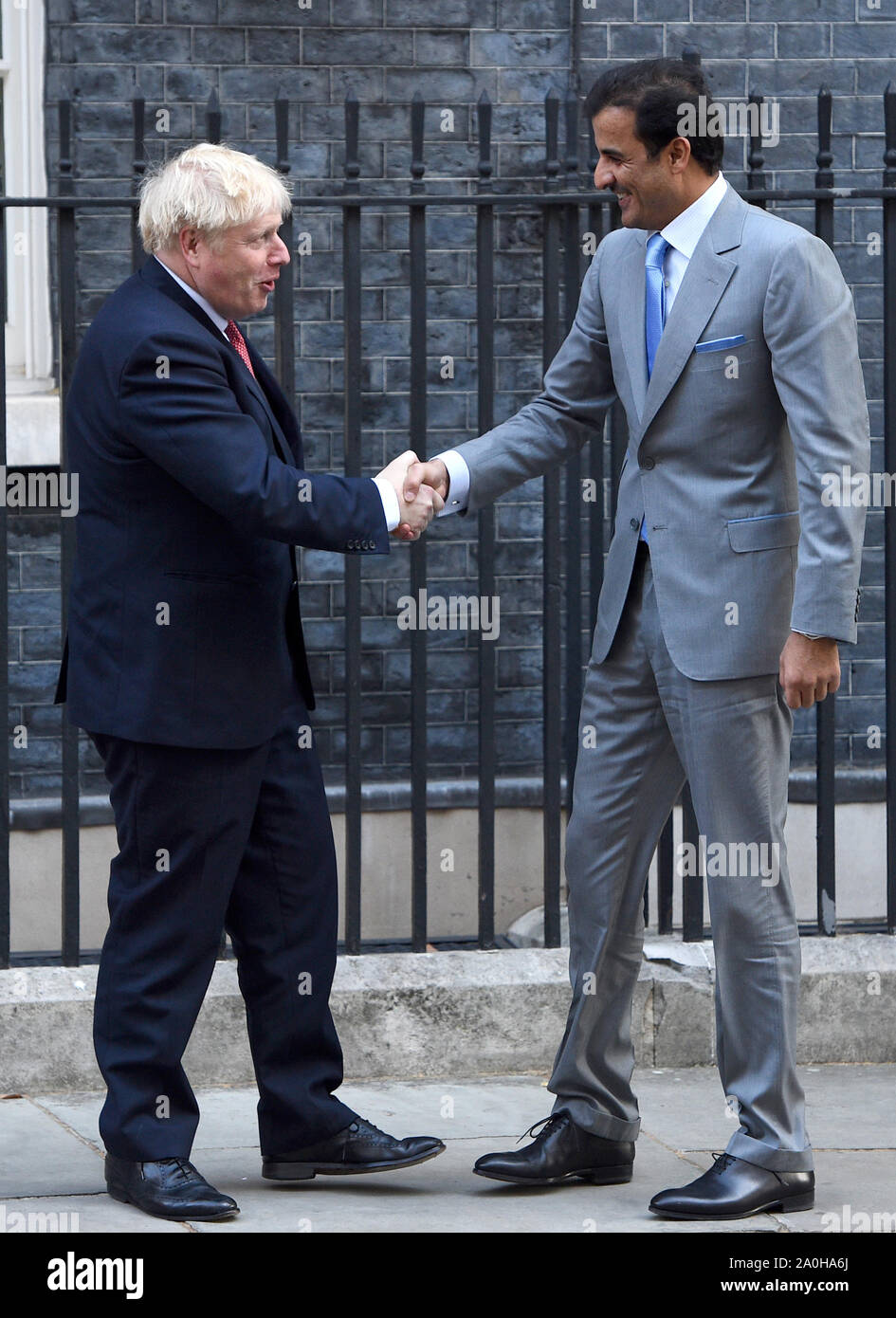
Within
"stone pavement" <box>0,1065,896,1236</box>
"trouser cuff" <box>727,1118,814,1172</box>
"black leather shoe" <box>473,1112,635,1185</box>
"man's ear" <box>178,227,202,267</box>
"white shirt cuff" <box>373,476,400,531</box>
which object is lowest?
"stone pavement" <box>0,1065,896,1236</box>

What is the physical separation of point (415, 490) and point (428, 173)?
3195mm

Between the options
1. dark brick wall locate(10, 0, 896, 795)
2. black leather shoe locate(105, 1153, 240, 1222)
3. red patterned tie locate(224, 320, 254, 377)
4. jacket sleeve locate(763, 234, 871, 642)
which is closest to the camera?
jacket sleeve locate(763, 234, 871, 642)

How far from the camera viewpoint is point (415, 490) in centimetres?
387

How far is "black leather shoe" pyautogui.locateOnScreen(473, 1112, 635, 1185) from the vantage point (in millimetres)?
3811

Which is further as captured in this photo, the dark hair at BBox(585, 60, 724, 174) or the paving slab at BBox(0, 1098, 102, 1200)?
the paving slab at BBox(0, 1098, 102, 1200)

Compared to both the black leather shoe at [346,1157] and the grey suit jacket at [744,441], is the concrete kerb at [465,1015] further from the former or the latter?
the grey suit jacket at [744,441]

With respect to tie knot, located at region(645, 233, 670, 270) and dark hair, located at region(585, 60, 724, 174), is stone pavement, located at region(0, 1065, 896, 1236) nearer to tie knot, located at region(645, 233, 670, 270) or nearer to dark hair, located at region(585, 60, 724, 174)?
tie knot, located at region(645, 233, 670, 270)

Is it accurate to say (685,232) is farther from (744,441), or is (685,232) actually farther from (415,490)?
(415,490)

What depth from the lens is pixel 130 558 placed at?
357 cm

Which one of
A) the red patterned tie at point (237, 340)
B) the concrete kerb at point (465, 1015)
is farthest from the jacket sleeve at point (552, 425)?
the concrete kerb at point (465, 1015)

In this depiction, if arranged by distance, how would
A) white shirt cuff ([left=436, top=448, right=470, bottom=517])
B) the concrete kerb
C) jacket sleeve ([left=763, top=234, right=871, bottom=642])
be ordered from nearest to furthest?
jacket sleeve ([left=763, top=234, right=871, bottom=642]) → white shirt cuff ([left=436, top=448, right=470, bottom=517]) → the concrete kerb

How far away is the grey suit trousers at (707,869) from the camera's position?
3619mm

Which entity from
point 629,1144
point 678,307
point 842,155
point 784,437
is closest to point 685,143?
point 678,307

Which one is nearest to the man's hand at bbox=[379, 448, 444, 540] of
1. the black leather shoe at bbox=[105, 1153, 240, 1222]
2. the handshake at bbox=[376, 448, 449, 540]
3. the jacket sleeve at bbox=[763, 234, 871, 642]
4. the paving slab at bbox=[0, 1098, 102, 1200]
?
the handshake at bbox=[376, 448, 449, 540]
